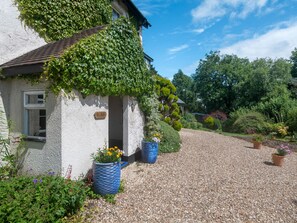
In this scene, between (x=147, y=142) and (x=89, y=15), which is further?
(x=89, y=15)

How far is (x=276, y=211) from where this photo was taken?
458 cm

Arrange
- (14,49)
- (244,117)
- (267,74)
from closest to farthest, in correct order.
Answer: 1. (14,49)
2. (244,117)
3. (267,74)

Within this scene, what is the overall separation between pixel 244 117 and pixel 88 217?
19846mm

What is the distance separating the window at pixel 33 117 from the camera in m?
5.49

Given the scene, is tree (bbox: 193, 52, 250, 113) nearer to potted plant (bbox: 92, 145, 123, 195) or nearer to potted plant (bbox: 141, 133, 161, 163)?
potted plant (bbox: 141, 133, 161, 163)

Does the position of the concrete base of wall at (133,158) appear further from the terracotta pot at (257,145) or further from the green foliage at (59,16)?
the terracotta pot at (257,145)

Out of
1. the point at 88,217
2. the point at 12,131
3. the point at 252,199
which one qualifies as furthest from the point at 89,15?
the point at 252,199

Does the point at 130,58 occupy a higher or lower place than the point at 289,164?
higher

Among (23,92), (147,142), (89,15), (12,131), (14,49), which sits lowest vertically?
(147,142)

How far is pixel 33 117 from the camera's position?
5.76 meters

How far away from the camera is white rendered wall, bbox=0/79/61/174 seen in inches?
190

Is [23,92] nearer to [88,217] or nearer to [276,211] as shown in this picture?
[88,217]

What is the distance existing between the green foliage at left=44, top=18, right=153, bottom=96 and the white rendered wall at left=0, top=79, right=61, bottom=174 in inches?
23.8

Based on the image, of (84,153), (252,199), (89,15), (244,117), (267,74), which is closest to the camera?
(252,199)
